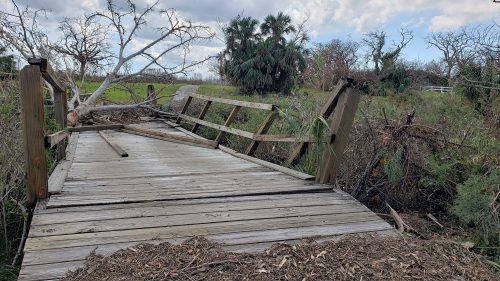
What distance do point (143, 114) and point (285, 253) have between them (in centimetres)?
1153

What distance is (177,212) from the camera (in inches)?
136

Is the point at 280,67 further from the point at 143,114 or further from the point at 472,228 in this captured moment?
the point at 472,228

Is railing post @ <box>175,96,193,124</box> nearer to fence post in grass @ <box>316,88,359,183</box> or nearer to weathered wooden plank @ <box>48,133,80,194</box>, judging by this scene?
weathered wooden plank @ <box>48,133,80,194</box>

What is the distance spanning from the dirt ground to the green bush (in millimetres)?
976

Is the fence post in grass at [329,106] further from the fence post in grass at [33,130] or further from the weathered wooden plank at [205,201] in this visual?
the fence post in grass at [33,130]

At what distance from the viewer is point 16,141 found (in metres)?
4.81

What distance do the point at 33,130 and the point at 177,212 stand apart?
1.42 m

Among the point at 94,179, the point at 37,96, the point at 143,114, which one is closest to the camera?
the point at 37,96

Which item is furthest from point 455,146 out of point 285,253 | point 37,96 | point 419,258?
point 37,96

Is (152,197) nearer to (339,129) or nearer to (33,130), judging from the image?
(33,130)

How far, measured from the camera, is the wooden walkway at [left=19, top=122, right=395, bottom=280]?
279 centimetres

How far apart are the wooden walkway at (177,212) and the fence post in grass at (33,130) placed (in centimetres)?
19

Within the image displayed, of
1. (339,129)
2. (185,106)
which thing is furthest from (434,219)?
(185,106)

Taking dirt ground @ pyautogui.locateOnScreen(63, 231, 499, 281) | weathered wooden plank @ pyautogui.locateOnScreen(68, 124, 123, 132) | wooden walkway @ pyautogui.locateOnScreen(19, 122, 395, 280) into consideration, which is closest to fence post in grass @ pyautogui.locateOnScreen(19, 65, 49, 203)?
wooden walkway @ pyautogui.locateOnScreen(19, 122, 395, 280)
